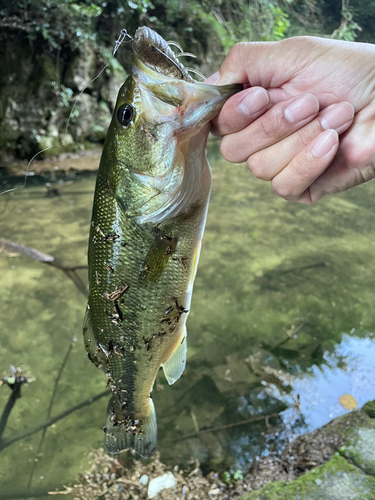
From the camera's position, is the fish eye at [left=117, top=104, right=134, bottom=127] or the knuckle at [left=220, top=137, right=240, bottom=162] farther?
the knuckle at [left=220, top=137, right=240, bottom=162]

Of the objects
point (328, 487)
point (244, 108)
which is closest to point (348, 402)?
point (328, 487)

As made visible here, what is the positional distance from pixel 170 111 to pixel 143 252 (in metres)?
0.51

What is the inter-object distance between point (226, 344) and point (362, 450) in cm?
145

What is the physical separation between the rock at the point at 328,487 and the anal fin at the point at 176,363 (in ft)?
2.35

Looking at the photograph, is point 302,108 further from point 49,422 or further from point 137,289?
point 49,422

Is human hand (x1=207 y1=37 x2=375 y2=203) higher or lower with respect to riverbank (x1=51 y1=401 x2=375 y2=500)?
higher

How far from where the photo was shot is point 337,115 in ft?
4.00

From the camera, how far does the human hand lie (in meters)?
1.23

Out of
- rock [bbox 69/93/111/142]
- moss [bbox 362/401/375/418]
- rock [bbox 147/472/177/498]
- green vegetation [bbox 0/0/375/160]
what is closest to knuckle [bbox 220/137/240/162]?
moss [bbox 362/401/375/418]

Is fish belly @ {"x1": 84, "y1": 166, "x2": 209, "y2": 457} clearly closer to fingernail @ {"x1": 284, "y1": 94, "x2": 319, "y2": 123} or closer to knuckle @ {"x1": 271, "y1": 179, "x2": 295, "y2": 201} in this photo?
knuckle @ {"x1": 271, "y1": 179, "x2": 295, "y2": 201}

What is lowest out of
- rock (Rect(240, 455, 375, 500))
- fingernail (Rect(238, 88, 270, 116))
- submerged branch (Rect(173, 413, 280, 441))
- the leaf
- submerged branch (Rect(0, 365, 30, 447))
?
submerged branch (Rect(173, 413, 280, 441))

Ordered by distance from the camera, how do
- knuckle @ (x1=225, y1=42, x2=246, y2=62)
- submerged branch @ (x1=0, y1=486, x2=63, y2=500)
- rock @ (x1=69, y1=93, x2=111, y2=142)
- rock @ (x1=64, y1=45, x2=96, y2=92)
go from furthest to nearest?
rock @ (x1=69, y1=93, x2=111, y2=142) → rock @ (x1=64, y1=45, x2=96, y2=92) → submerged branch @ (x1=0, y1=486, x2=63, y2=500) → knuckle @ (x1=225, y1=42, x2=246, y2=62)

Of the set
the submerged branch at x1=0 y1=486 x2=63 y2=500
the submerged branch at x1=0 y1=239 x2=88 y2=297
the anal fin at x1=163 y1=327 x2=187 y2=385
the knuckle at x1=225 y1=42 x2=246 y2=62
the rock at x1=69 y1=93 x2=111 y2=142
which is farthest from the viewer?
the rock at x1=69 y1=93 x2=111 y2=142

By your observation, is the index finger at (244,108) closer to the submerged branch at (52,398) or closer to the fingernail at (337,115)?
the fingernail at (337,115)
